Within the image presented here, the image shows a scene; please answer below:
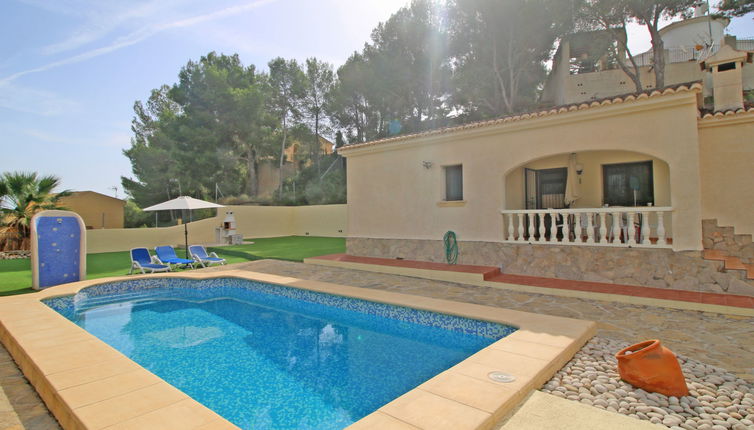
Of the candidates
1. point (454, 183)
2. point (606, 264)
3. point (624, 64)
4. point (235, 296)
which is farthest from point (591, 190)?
point (624, 64)

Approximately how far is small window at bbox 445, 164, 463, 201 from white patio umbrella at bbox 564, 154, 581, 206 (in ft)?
10.5

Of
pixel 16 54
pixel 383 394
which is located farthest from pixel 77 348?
pixel 16 54

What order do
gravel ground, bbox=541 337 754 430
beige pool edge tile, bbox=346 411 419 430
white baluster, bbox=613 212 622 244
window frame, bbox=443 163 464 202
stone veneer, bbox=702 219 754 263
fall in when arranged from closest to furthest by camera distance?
beige pool edge tile, bbox=346 411 419 430
gravel ground, bbox=541 337 754 430
white baluster, bbox=613 212 622 244
stone veneer, bbox=702 219 754 263
window frame, bbox=443 163 464 202

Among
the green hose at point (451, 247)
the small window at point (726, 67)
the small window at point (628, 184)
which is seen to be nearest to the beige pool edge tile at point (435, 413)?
the green hose at point (451, 247)

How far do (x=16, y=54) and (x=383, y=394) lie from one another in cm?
1732

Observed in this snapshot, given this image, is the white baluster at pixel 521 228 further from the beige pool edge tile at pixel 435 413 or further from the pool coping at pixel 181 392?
the beige pool edge tile at pixel 435 413

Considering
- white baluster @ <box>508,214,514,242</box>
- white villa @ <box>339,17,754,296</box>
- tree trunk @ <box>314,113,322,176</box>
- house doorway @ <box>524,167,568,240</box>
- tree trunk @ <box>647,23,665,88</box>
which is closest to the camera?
white villa @ <box>339,17,754,296</box>

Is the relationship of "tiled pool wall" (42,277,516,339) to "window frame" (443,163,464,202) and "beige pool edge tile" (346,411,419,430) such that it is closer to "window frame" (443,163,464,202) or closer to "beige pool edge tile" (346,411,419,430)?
"beige pool edge tile" (346,411,419,430)

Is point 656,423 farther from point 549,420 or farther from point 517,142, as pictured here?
point 517,142

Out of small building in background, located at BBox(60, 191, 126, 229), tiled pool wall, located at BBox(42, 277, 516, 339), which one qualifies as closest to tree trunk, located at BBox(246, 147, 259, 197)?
small building in background, located at BBox(60, 191, 126, 229)

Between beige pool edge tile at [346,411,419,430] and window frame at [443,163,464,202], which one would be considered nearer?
beige pool edge tile at [346,411,419,430]

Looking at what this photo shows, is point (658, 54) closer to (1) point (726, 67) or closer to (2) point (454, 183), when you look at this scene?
(1) point (726, 67)

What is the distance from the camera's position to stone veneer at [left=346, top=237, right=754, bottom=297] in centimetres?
785

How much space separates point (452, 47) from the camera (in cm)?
2542
